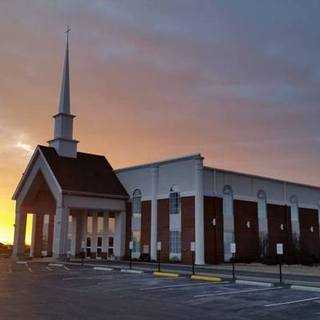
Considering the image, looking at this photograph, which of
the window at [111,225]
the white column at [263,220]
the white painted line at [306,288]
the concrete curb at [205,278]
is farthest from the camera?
the window at [111,225]

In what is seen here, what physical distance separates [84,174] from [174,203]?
32.5ft

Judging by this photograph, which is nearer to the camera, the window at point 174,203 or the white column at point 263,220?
the window at point 174,203

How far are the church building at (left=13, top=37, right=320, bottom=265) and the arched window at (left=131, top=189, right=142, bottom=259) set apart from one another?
0.09 m

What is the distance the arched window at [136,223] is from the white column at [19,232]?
11.1m

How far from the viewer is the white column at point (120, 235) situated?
45625 mm

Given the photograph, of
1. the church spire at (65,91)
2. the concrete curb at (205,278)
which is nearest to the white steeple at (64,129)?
the church spire at (65,91)

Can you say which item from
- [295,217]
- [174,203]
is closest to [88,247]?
[174,203]

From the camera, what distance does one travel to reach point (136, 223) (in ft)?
148

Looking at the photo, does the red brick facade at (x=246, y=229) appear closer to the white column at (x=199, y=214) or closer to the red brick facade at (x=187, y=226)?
the white column at (x=199, y=214)

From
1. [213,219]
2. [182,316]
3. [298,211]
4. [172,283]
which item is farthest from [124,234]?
[182,316]

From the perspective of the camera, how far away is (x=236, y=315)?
1291 cm

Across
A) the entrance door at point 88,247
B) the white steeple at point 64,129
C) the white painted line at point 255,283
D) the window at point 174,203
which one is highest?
the white steeple at point 64,129

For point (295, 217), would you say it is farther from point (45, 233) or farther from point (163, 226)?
point (45, 233)

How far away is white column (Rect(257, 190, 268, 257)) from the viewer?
4391 cm
